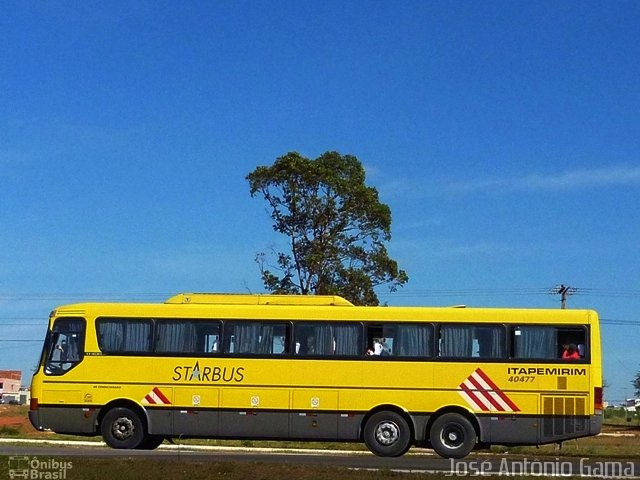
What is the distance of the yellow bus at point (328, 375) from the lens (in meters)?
24.4

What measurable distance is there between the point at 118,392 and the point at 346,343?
5.65 metres

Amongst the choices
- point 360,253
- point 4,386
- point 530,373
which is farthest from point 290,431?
point 4,386

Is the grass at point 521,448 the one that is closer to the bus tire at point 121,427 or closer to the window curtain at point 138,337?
the bus tire at point 121,427

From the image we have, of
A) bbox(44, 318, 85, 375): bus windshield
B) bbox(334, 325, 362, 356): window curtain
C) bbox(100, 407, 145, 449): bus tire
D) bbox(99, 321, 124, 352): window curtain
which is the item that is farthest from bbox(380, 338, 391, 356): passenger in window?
bbox(44, 318, 85, 375): bus windshield

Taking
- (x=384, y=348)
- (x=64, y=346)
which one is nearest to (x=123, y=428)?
(x=64, y=346)

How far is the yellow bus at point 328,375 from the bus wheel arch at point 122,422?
26mm

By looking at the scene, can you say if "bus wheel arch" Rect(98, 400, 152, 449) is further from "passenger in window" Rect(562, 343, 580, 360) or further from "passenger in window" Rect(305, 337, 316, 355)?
"passenger in window" Rect(562, 343, 580, 360)

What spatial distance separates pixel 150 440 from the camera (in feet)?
85.6

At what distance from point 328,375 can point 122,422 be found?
518cm

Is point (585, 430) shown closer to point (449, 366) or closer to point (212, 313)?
point (449, 366)

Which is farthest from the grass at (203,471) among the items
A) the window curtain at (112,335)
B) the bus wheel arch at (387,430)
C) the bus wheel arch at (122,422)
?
the window curtain at (112,335)

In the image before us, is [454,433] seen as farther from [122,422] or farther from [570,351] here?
[122,422]

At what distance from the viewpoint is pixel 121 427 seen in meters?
25.2

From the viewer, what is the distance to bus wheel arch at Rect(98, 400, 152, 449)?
25.1 meters
